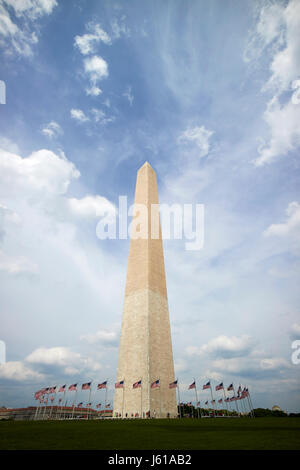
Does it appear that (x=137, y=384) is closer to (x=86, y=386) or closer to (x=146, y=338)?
(x=146, y=338)

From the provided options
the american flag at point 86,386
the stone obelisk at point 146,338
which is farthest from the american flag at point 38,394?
the stone obelisk at point 146,338

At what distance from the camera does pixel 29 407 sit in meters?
42.4

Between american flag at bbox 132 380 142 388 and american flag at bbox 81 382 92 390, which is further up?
american flag at bbox 81 382 92 390

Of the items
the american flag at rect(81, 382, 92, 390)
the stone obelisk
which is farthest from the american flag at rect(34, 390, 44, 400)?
the stone obelisk

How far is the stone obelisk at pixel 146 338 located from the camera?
2862 cm

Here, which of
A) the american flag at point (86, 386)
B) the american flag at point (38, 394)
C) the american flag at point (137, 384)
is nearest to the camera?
the american flag at point (137, 384)

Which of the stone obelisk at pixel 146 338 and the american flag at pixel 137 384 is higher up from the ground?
the stone obelisk at pixel 146 338

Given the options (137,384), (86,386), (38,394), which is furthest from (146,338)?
(38,394)

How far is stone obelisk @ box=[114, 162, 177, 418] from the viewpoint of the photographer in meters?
28.6

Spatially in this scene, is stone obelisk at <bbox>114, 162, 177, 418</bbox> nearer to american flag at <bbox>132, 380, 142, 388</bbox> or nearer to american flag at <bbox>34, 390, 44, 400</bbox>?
american flag at <bbox>132, 380, 142, 388</bbox>

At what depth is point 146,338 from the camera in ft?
98.5

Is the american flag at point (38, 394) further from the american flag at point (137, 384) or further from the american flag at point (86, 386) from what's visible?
the american flag at point (137, 384)

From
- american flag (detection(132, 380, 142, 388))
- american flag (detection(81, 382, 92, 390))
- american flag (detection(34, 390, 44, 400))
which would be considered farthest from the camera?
american flag (detection(34, 390, 44, 400))
